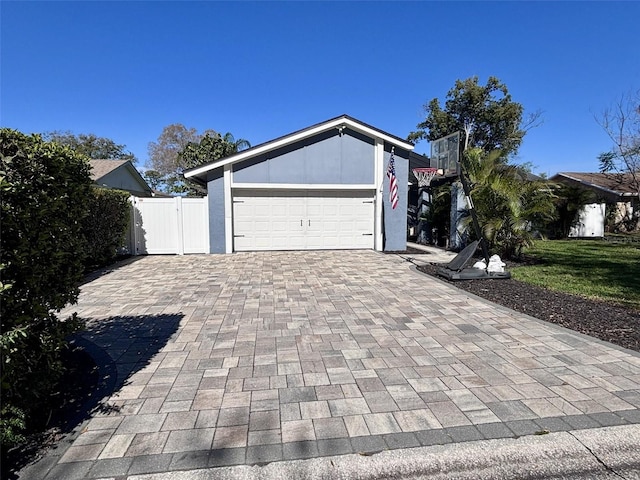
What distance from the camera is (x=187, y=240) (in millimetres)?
12023

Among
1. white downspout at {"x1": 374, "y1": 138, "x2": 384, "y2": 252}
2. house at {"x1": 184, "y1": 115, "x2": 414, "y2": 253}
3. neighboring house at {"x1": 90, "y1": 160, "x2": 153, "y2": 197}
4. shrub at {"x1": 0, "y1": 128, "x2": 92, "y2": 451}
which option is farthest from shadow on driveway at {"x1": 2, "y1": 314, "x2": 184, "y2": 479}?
neighboring house at {"x1": 90, "y1": 160, "x2": 153, "y2": 197}

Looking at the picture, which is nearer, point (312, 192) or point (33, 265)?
point (33, 265)

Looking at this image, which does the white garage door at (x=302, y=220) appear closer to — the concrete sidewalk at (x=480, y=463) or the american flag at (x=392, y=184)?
the american flag at (x=392, y=184)

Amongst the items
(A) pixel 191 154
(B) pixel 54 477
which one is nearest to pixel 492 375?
(B) pixel 54 477

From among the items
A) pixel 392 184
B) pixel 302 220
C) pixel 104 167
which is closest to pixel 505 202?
pixel 392 184

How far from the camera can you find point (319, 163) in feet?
41.0

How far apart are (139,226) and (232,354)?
944cm

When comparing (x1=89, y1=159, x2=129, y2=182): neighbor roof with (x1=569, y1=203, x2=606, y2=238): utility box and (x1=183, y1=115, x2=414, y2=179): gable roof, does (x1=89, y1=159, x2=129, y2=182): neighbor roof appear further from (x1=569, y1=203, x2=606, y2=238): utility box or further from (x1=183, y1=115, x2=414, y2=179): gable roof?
(x1=569, y1=203, x2=606, y2=238): utility box

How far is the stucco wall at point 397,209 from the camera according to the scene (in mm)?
12773

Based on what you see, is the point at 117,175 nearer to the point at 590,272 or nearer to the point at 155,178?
the point at 590,272

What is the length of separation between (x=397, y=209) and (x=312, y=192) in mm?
3137

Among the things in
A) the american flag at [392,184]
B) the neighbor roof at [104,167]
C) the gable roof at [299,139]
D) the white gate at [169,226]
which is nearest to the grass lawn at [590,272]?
the american flag at [392,184]

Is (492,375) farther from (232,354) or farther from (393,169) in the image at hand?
(393,169)

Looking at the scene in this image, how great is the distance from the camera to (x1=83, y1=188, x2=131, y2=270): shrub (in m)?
9.10
